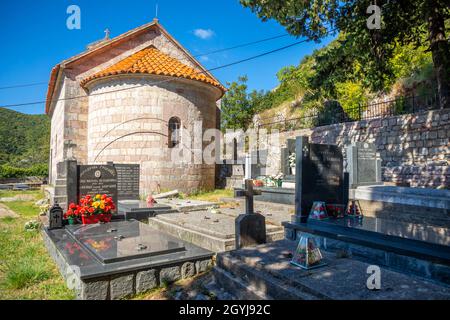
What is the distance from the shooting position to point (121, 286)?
3848 millimetres

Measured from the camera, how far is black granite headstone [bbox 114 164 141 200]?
10.1 m

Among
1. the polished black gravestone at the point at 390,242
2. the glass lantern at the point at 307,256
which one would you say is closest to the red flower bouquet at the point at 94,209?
the polished black gravestone at the point at 390,242

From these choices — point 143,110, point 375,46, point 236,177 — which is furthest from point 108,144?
point 375,46

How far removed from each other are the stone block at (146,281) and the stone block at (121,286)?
8cm

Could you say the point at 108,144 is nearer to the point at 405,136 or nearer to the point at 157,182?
the point at 157,182

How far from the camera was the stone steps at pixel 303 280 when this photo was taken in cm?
271

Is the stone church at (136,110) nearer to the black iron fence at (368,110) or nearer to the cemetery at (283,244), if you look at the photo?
the cemetery at (283,244)

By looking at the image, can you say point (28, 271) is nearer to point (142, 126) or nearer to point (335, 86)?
point (142, 126)

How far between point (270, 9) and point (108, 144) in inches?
332

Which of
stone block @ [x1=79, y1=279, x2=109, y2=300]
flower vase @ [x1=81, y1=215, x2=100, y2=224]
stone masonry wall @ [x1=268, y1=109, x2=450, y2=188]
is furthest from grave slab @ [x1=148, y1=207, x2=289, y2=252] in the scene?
stone masonry wall @ [x1=268, y1=109, x2=450, y2=188]

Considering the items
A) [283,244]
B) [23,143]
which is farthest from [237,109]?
[23,143]

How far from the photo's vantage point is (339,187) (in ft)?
19.6

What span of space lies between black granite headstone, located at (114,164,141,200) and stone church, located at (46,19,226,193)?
90.3 inches

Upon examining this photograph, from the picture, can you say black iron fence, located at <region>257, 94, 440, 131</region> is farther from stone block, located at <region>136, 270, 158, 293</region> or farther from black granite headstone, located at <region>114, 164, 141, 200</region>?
stone block, located at <region>136, 270, 158, 293</region>
